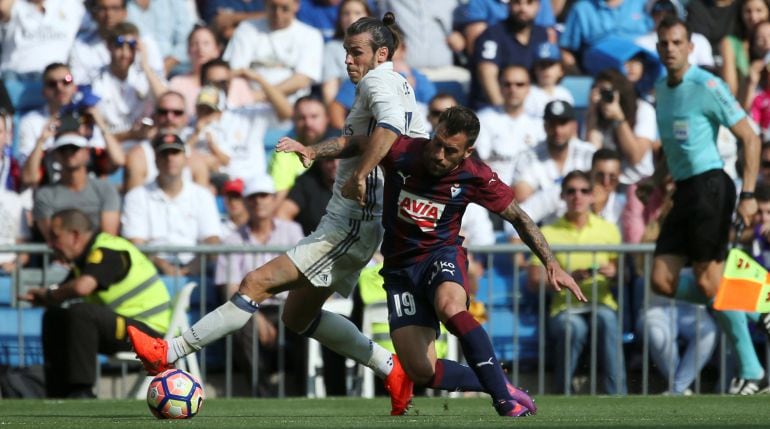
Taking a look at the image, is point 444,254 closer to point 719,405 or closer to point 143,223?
point 719,405

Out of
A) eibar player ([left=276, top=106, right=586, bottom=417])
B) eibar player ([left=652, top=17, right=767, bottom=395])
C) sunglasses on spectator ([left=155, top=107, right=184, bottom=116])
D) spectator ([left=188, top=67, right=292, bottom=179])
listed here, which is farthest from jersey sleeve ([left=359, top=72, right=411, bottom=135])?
spectator ([left=188, top=67, right=292, bottom=179])

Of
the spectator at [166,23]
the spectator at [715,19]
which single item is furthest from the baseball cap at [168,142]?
the spectator at [715,19]

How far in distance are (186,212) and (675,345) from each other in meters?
4.29

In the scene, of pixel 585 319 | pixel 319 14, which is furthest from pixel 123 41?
pixel 585 319

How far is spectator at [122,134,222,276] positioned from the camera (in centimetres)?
1245

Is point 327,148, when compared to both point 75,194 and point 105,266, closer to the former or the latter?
point 105,266

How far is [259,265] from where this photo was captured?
11.9 meters

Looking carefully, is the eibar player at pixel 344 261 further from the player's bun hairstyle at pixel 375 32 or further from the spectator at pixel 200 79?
the spectator at pixel 200 79

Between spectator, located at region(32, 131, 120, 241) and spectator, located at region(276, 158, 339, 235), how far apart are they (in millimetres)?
1455

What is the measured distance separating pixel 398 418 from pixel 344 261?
40.2 inches

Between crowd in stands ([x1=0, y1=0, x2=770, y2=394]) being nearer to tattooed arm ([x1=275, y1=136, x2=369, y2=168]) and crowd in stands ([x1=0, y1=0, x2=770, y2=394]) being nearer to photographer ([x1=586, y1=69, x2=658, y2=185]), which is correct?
photographer ([x1=586, y1=69, x2=658, y2=185])

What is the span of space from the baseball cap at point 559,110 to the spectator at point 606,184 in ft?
1.62

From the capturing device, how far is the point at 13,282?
11.6 metres

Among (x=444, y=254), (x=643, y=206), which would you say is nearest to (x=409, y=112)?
(x=444, y=254)
